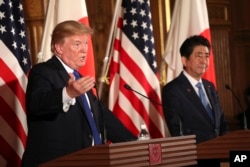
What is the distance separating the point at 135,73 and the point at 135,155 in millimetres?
2588

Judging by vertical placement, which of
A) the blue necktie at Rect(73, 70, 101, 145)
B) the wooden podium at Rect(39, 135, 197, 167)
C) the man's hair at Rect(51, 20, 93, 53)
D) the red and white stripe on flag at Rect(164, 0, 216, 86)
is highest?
the red and white stripe on flag at Rect(164, 0, 216, 86)

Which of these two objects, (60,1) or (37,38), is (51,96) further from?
(37,38)

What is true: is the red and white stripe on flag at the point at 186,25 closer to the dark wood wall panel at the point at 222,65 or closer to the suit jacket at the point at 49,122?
the dark wood wall panel at the point at 222,65

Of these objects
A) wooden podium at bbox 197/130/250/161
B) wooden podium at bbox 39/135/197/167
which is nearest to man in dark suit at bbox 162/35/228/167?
wooden podium at bbox 197/130/250/161

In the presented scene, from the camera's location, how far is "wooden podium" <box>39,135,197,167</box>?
9.91ft

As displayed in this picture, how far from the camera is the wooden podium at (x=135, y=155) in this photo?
119 inches

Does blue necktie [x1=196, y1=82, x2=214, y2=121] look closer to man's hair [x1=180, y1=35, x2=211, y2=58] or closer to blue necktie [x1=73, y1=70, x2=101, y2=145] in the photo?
man's hair [x1=180, y1=35, x2=211, y2=58]

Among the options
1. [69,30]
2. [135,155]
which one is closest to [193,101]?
[69,30]

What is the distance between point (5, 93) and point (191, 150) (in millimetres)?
1668

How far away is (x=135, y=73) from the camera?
571 centimetres

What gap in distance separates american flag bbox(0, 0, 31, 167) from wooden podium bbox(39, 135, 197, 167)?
1586mm

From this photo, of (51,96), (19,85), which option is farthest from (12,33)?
(51,96)

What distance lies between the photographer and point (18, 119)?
188 inches

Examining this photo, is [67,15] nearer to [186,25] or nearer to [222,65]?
[186,25]
